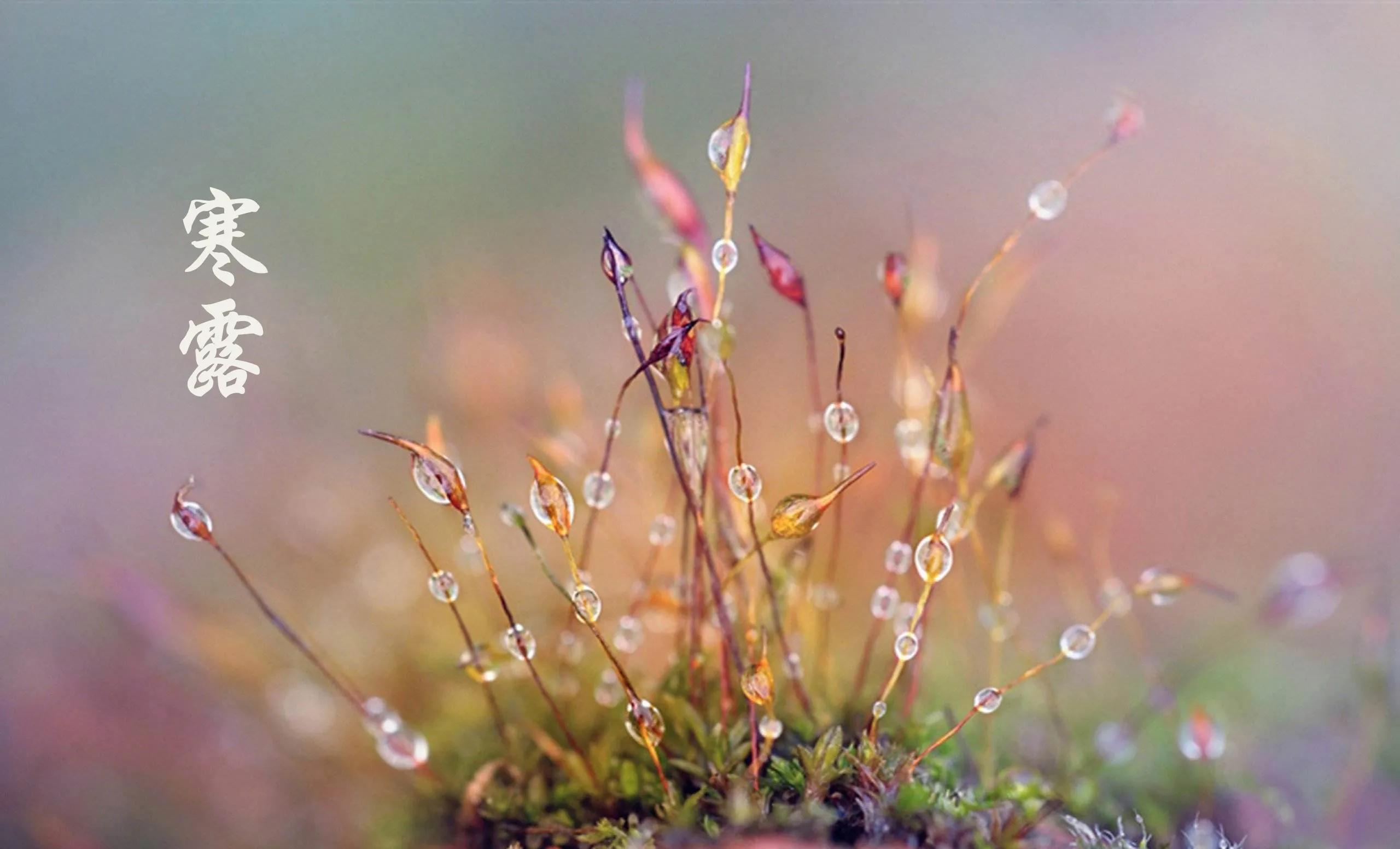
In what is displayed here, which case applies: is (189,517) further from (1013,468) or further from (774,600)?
(1013,468)

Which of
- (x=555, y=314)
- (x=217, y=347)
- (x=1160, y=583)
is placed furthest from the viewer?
(x=555, y=314)

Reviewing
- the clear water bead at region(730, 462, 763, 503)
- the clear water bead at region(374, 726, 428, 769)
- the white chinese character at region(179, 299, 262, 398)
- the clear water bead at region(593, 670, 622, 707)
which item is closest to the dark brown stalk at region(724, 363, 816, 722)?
the clear water bead at region(730, 462, 763, 503)

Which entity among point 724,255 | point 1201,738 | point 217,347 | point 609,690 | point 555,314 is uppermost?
point 555,314

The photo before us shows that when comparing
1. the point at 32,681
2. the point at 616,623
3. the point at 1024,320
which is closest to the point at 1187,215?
the point at 1024,320

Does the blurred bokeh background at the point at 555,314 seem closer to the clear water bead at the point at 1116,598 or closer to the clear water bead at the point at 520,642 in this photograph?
the clear water bead at the point at 1116,598

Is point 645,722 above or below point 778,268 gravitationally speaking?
below

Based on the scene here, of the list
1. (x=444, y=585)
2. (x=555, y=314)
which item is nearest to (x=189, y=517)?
(x=444, y=585)

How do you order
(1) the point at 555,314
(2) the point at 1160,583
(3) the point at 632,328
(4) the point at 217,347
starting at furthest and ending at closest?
(1) the point at 555,314 < (4) the point at 217,347 < (2) the point at 1160,583 < (3) the point at 632,328

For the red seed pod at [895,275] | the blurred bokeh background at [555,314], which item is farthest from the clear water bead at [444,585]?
the blurred bokeh background at [555,314]

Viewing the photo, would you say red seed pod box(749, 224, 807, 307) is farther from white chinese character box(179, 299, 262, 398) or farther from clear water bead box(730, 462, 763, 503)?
white chinese character box(179, 299, 262, 398)

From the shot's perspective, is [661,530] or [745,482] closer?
[745,482]
